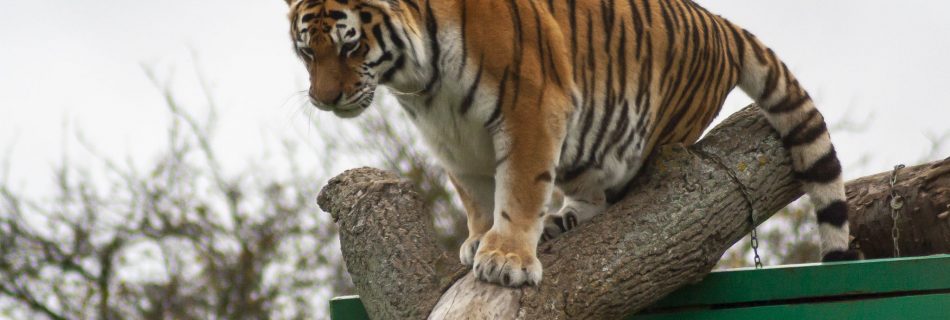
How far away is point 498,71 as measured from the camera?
4.13m

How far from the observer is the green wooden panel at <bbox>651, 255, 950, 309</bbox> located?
4.11 metres

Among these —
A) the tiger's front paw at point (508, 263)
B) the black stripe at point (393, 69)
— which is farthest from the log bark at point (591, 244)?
the black stripe at point (393, 69)

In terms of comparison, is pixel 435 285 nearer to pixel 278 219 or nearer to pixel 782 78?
pixel 782 78

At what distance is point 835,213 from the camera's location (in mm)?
4707

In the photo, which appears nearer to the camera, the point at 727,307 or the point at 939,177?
the point at 727,307

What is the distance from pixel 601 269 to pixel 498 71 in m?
0.75

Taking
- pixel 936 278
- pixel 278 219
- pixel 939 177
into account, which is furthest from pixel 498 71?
pixel 278 219

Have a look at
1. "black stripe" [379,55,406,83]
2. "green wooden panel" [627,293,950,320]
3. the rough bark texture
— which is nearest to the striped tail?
the rough bark texture

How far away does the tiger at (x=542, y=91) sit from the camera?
4.00 meters

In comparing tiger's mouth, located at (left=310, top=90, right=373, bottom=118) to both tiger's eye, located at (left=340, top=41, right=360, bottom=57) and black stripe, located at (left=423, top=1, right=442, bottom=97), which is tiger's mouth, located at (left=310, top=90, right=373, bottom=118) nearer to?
tiger's eye, located at (left=340, top=41, right=360, bottom=57)

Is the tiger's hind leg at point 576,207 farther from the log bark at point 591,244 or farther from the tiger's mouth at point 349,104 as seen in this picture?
the tiger's mouth at point 349,104

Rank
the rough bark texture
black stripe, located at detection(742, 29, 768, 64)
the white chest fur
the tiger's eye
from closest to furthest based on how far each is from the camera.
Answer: the tiger's eye < the white chest fur < black stripe, located at detection(742, 29, 768, 64) < the rough bark texture

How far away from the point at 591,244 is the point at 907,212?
69.2 inches

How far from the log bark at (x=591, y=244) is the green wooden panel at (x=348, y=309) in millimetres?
356
